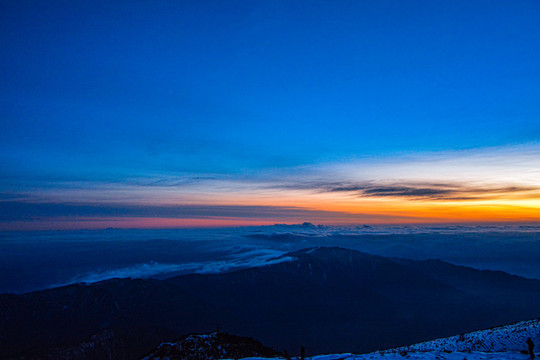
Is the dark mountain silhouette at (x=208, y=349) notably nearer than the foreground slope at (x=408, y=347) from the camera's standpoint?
No

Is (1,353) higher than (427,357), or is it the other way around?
(427,357)

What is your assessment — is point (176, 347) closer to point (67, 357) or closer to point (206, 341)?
point (206, 341)

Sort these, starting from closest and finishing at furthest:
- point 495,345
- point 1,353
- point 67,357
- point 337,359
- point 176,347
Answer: point 337,359
point 495,345
point 176,347
point 67,357
point 1,353

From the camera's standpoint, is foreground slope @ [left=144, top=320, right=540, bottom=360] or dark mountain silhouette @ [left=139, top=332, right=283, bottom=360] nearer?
foreground slope @ [left=144, top=320, right=540, bottom=360]

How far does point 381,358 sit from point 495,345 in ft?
98.0

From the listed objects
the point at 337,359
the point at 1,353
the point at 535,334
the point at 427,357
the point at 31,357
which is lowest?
the point at 1,353

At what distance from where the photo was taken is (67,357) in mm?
155125


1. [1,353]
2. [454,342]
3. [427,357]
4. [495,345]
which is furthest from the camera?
[1,353]

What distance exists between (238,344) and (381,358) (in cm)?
4173

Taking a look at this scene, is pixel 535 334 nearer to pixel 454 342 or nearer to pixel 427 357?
pixel 454 342

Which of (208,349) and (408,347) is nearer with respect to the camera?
(408,347)

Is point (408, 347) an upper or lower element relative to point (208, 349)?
upper

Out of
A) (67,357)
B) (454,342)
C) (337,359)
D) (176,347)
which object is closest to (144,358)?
(176,347)

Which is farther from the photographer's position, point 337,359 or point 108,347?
point 108,347
